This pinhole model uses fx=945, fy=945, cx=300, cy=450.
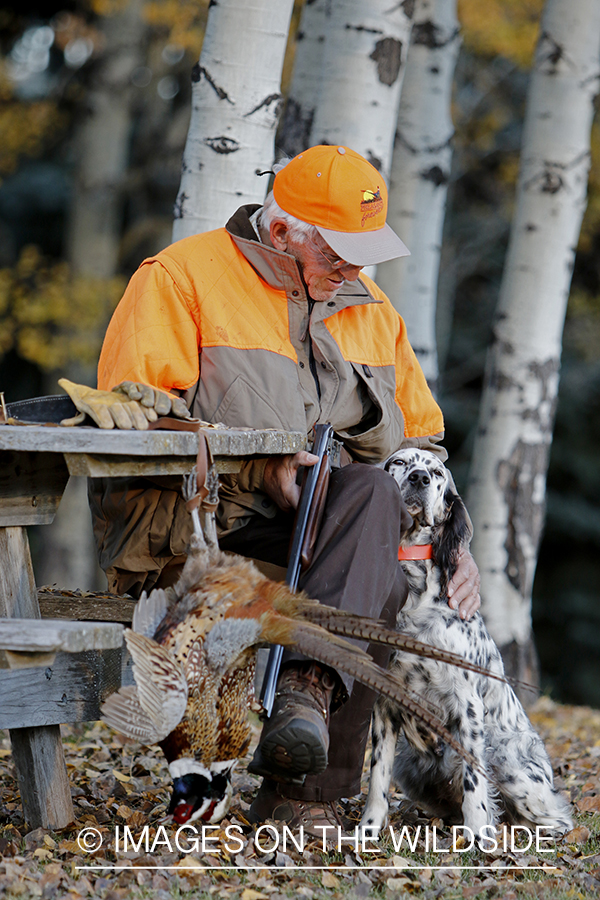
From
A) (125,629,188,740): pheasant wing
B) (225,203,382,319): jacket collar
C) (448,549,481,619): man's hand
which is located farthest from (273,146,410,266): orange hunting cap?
(125,629,188,740): pheasant wing

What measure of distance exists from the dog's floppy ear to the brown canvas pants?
0.27 metres

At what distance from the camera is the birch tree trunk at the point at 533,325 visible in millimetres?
6438

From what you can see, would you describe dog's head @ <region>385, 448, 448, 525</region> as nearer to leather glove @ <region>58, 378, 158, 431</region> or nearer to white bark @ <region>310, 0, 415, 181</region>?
leather glove @ <region>58, 378, 158, 431</region>

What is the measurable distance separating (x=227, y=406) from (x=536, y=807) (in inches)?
73.0

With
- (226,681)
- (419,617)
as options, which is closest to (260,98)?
(419,617)

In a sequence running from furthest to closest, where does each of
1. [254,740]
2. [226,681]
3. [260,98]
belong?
[254,740] < [260,98] < [226,681]

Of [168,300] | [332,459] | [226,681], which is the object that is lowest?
[226,681]

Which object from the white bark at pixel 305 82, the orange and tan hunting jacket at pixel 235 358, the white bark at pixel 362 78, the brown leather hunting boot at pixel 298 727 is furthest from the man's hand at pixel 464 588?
the white bark at pixel 305 82

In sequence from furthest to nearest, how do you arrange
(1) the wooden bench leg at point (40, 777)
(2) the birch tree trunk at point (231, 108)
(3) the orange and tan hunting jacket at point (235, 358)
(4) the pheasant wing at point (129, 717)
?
(2) the birch tree trunk at point (231, 108)
(3) the orange and tan hunting jacket at point (235, 358)
(1) the wooden bench leg at point (40, 777)
(4) the pheasant wing at point (129, 717)

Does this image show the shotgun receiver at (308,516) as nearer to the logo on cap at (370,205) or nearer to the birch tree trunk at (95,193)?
the logo on cap at (370,205)

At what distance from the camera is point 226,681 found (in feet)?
8.45

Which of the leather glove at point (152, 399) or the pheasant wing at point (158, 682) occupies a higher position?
the leather glove at point (152, 399)

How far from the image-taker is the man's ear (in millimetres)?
3404

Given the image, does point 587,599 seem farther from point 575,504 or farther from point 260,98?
point 260,98
